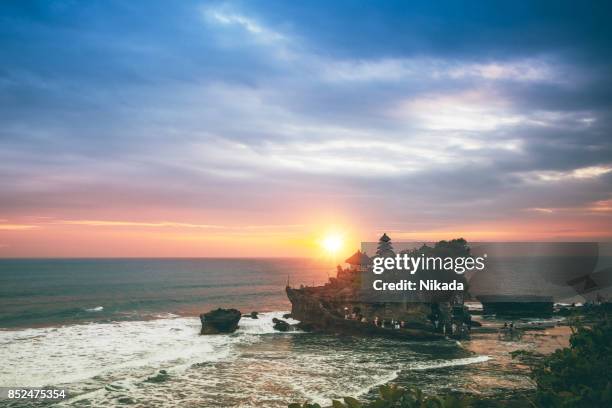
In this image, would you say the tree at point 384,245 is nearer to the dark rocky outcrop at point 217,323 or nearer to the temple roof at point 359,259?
the temple roof at point 359,259

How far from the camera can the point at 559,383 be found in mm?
10273

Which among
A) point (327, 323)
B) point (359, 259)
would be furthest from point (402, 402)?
point (359, 259)

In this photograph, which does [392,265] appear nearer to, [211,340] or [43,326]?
[211,340]

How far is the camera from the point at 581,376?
1008 centimetres

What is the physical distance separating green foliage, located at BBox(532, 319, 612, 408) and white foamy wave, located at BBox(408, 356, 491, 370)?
69.8 feet

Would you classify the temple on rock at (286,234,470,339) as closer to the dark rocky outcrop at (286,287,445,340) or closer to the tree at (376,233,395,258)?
the dark rocky outcrop at (286,287,445,340)

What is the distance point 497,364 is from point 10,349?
147ft

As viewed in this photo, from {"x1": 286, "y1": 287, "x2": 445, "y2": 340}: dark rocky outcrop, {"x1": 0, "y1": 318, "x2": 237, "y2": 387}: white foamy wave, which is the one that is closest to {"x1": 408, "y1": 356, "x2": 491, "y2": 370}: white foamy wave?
{"x1": 286, "y1": 287, "x2": 445, "y2": 340}: dark rocky outcrop

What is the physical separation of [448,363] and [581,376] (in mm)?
25882

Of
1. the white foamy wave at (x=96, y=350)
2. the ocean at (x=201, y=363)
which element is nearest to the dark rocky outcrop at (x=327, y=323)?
the ocean at (x=201, y=363)

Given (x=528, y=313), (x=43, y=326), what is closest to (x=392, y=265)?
(x=528, y=313)

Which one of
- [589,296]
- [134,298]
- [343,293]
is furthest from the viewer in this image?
[589,296]

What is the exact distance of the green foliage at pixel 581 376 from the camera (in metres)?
8.14

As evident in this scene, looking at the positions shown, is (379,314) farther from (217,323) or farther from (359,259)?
(359,259)
